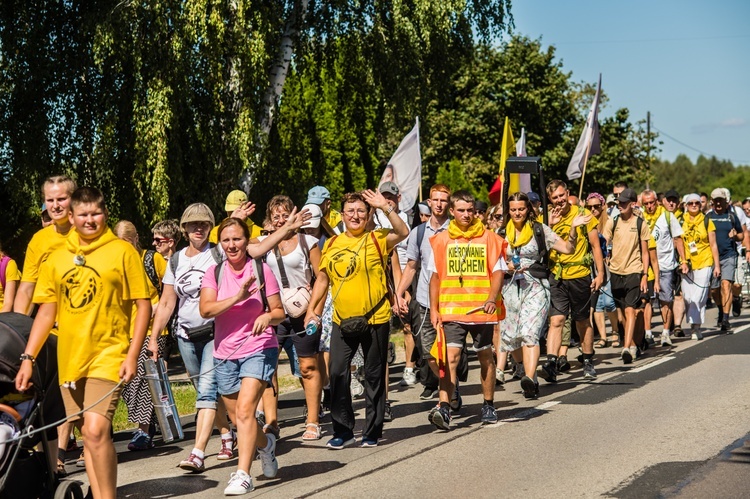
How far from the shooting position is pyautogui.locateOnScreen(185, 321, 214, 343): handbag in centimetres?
839

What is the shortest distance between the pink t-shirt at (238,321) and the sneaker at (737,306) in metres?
13.5

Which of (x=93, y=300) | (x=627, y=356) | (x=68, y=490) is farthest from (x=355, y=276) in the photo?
(x=627, y=356)

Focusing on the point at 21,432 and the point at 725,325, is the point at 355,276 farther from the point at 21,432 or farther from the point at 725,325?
the point at 725,325

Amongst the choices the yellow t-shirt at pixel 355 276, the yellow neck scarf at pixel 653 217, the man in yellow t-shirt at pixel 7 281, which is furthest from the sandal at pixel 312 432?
the yellow neck scarf at pixel 653 217

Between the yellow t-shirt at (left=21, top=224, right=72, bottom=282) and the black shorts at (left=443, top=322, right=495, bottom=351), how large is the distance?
336cm

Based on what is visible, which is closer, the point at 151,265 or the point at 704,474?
the point at 704,474

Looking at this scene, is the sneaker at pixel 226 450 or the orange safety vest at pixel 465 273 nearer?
the sneaker at pixel 226 450

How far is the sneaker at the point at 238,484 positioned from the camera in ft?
23.1

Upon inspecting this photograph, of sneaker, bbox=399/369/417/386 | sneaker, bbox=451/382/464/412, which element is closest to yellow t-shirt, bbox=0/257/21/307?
sneaker, bbox=451/382/464/412

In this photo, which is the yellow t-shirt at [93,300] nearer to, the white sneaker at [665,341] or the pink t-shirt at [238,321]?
the pink t-shirt at [238,321]

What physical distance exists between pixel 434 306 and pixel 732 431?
253 centimetres

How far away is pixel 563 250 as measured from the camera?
10961 millimetres

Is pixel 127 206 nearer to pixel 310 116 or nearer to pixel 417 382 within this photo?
pixel 310 116

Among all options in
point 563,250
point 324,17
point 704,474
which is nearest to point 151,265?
point 563,250
